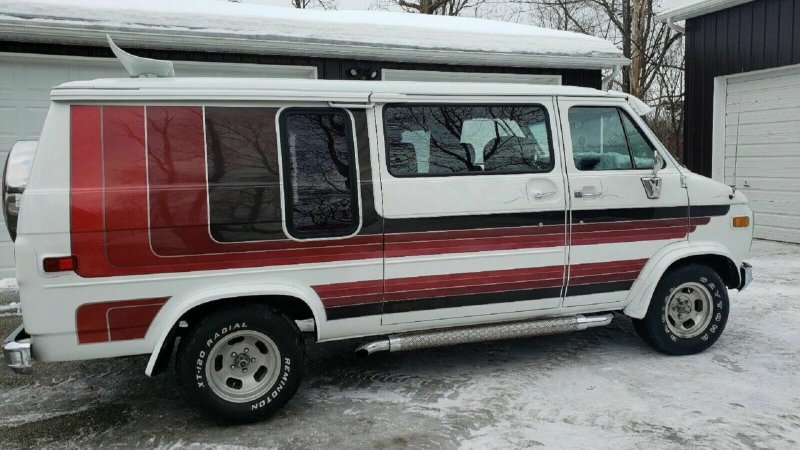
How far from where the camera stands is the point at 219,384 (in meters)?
3.71

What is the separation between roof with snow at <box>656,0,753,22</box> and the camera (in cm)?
1050

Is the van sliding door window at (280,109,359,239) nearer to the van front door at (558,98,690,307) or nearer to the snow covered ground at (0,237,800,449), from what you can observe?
the snow covered ground at (0,237,800,449)

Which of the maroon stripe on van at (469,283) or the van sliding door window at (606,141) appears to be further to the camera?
the van sliding door window at (606,141)

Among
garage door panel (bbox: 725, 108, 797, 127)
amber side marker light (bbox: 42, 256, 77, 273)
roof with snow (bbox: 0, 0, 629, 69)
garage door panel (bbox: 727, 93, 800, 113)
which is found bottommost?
amber side marker light (bbox: 42, 256, 77, 273)

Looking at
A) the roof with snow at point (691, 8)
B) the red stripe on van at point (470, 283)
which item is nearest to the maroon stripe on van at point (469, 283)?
the red stripe on van at point (470, 283)

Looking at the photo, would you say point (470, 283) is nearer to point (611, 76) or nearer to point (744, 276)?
point (744, 276)

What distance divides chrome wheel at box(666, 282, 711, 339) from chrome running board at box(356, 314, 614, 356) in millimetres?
588

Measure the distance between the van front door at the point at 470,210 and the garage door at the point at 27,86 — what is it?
548 cm

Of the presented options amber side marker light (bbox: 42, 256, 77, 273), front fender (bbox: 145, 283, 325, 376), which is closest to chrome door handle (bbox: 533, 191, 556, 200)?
front fender (bbox: 145, 283, 325, 376)

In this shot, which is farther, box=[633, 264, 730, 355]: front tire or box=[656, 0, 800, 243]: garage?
box=[656, 0, 800, 243]: garage

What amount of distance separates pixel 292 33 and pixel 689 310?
239 inches

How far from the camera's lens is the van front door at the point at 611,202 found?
4.45 m

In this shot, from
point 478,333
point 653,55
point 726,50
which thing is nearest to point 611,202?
point 478,333

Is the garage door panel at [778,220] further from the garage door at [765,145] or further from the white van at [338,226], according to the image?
the white van at [338,226]
